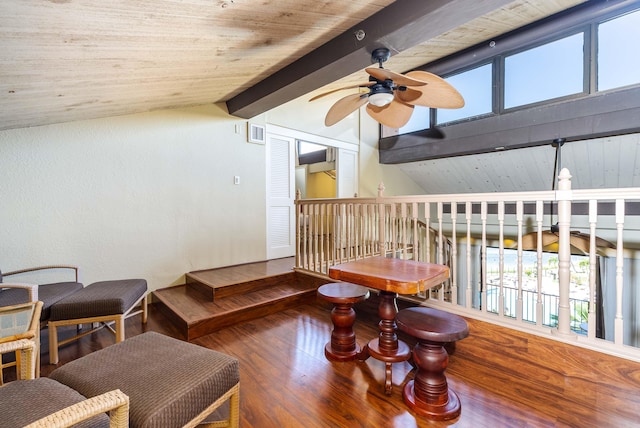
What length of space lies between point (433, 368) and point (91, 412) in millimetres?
1567

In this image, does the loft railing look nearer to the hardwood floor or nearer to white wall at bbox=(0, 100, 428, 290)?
the hardwood floor

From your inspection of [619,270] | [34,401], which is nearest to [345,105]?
[619,270]

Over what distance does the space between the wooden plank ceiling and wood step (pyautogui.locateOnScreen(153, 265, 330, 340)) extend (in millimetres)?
2091

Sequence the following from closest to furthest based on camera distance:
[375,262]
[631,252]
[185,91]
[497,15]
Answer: [375,262] → [185,91] → [497,15] → [631,252]

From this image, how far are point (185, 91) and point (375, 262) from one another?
8.89 feet

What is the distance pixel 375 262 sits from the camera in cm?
218

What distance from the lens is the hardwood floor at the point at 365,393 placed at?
154 centimetres

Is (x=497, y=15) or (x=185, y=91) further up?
(x=497, y=15)

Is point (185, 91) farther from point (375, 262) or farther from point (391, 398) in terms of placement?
point (391, 398)

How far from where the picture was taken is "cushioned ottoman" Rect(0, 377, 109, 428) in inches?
37.6

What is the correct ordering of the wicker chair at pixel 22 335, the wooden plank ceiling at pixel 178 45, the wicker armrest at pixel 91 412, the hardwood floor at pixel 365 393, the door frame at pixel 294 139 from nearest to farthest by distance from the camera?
the wicker armrest at pixel 91 412 → the wicker chair at pixel 22 335 → the wooden plank ceiling at pixel 178 45 → the hardwood floor at pixel 365 393 → the door frame at pixel 294 139

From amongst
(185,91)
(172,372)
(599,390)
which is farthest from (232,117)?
(599,390)

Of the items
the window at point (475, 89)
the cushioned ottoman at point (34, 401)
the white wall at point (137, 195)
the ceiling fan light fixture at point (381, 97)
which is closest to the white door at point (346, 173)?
the white wall at point (137, 195)

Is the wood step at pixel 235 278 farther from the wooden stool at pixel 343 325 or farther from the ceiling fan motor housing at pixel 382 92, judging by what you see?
the ceiling fan motor housing at pixel 382 92
